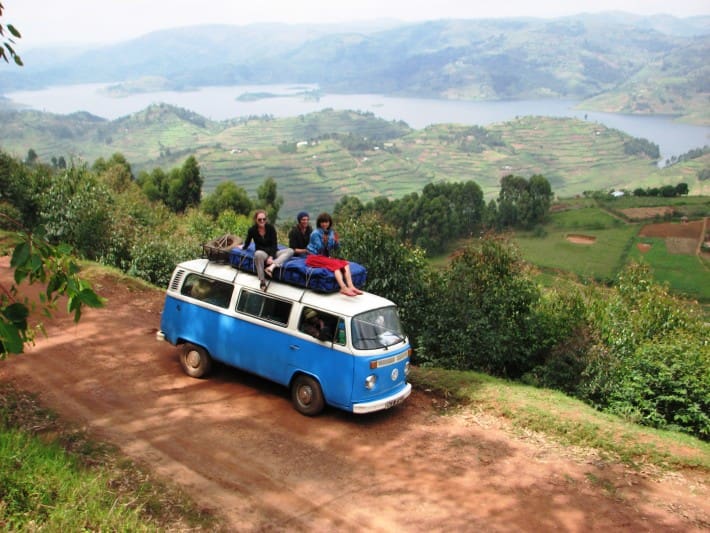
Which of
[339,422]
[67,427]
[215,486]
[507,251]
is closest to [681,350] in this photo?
[507,251]

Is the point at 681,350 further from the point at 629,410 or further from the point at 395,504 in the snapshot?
the point at 395,504

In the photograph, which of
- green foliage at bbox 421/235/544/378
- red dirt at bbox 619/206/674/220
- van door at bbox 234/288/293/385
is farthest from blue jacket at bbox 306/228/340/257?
red dirt at bbox 619/206/674/220

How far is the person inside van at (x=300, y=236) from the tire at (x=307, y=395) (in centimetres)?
240

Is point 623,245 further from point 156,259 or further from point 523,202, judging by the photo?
point 156,259

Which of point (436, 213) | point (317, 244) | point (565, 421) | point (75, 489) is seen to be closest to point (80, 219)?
point (317, 244)

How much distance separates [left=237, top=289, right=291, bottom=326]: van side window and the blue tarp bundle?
400 mm

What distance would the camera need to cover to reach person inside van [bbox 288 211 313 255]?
1123 centimetres

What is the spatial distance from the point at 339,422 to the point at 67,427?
3997 millimetres

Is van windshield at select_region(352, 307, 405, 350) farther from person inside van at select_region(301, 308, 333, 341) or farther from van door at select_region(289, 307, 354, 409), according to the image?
person inside van at select_region(301, 308, 333, 341)

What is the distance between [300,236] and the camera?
37.3 feet

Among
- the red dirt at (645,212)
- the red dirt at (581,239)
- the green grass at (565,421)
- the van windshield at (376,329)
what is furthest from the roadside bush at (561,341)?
the red dirt at (645,212)

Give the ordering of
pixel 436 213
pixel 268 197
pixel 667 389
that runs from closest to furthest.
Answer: pixel 667 389 < pixel 268 197 < pixel 436 213

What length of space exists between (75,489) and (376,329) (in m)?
4.85

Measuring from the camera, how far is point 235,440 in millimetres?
9180
